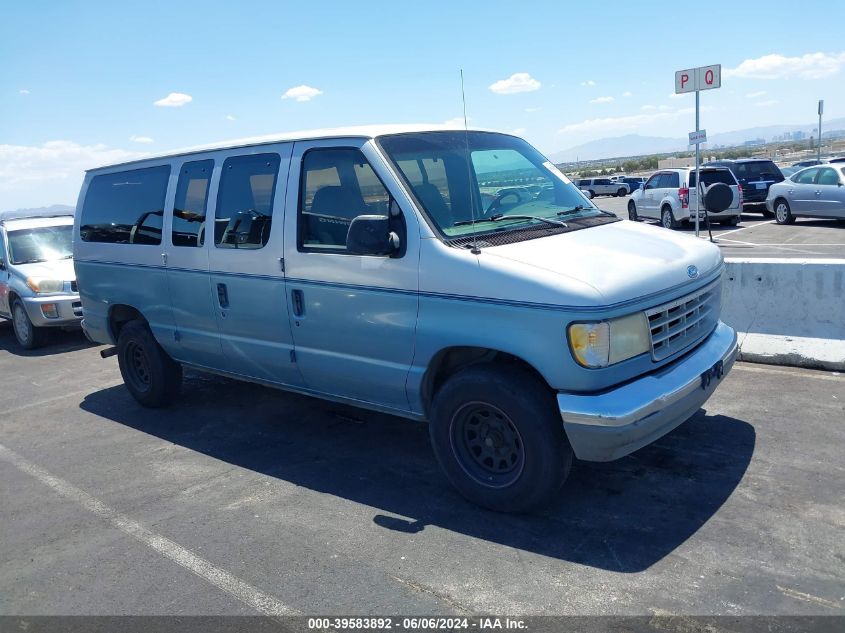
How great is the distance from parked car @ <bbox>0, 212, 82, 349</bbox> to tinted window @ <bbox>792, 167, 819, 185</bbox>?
17323mm

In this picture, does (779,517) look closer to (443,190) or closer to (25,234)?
(443,190)

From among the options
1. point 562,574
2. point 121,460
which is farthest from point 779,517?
point 121,460

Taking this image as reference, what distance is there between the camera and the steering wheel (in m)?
4.73

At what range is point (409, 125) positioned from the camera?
16.8ft

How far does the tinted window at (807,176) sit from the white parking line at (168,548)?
62.6 feet

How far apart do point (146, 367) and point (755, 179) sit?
65.9ft

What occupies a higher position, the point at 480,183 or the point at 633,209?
the point at 480,183

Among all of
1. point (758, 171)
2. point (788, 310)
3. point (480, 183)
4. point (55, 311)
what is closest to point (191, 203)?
point (480, 183)

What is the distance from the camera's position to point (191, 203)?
595 centimetres

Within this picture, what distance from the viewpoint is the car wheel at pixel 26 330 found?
10.3 m

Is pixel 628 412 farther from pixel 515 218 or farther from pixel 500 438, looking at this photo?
pixel 515 218

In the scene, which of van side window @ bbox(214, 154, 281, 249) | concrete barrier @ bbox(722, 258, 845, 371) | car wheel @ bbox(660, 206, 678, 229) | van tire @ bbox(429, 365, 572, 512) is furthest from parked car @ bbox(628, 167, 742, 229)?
van tire @ bbox(429, 365, 572, 512)

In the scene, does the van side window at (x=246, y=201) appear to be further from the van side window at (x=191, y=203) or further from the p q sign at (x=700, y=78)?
the p q sign at (x=700, y=78)

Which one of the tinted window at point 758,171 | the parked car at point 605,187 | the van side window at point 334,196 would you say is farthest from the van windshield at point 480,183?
the parked car at point 605,187
